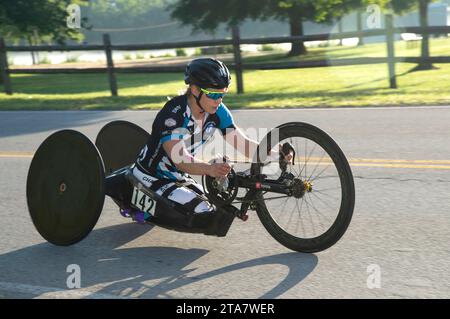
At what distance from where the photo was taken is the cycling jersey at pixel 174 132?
16.2ft

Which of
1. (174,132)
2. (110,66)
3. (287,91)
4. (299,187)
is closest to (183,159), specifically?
(174,132)

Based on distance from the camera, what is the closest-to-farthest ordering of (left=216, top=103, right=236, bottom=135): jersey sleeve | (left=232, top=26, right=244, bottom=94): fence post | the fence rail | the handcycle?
the handcycle
(left=216, top=103, right=236, bottom=135): jersey sleeve
the fence rail
(left=232, top=26, right=244, bottom=94): fence post

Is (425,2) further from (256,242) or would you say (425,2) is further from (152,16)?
(152,16)

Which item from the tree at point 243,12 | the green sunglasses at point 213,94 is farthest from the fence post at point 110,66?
the tree at point 243,12

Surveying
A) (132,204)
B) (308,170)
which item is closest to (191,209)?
(132,204)

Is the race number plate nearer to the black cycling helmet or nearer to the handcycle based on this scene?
the handcycle

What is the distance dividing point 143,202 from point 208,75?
1.07 metres

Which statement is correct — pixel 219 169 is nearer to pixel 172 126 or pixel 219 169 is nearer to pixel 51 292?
pixel 172 126

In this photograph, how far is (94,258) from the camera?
5.06m

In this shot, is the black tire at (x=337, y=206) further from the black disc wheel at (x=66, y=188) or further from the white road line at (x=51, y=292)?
the white road line at (x=51, y=292)

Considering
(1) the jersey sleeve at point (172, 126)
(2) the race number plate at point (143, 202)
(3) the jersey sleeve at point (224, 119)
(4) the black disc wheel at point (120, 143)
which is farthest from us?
(4) the black disc wheel at point (120, 143)

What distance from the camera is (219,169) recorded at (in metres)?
4.70

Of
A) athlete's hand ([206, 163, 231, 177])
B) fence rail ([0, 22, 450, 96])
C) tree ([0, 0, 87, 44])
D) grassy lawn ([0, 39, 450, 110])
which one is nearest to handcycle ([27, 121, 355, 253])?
athlete's hand ([206, 163, 231, 177])

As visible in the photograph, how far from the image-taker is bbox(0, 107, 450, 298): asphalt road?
169 inches
